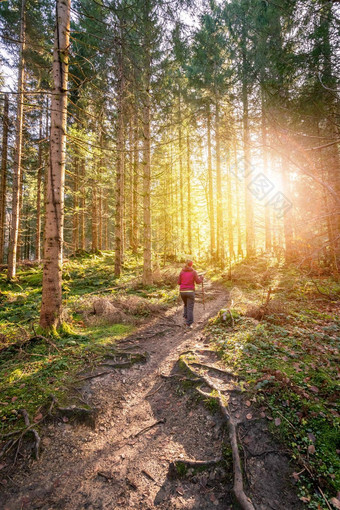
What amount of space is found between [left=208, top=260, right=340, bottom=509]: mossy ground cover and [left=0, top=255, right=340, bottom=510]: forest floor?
0.02 metres

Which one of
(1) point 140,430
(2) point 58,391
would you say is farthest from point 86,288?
(1) point 140,430

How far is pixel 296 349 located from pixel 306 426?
2157mm

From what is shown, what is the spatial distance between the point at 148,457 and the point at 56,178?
5914 millimetres

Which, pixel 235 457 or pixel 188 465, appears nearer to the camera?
pixel 235 457

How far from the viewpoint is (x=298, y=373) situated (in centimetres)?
388

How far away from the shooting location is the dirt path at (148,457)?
2439mm

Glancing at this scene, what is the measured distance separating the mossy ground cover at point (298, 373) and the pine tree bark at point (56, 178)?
4.50 m

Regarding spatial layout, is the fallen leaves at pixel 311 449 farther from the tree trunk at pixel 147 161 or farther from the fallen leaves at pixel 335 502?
the tree trunk at pixel 147 161

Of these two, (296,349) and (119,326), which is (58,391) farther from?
(296,349)

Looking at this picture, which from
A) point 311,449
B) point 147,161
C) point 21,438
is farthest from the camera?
point 147,161

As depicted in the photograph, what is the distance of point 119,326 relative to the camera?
24.2ft

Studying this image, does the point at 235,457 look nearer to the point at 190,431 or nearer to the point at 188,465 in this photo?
the point at 188,465

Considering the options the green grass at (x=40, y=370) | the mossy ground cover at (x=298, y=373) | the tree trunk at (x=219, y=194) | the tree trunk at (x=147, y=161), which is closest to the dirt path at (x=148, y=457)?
the mossy ground cover at (x=298, y=373)

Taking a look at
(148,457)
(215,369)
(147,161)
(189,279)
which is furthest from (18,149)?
(148,457)
